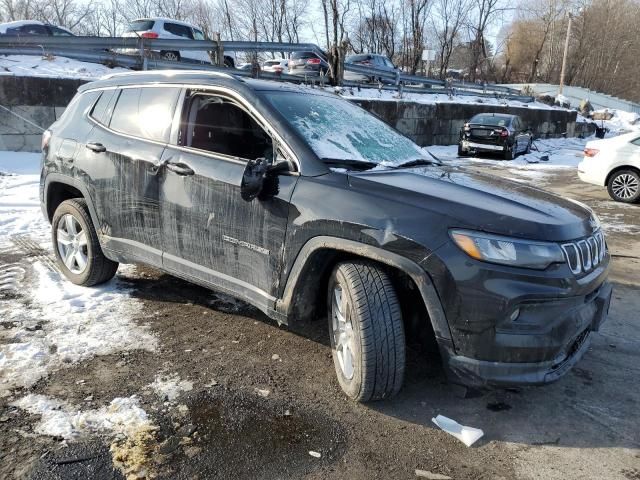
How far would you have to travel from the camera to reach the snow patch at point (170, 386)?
2.94 meters

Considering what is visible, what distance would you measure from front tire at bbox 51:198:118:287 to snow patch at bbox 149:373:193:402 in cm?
163

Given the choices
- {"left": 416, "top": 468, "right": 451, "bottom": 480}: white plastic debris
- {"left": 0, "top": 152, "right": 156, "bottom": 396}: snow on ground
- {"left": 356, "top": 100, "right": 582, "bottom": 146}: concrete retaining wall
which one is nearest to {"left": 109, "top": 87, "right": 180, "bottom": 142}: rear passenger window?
{"left": 0, "top": 152, "right": 156, "bottom": 396}: snow on ground

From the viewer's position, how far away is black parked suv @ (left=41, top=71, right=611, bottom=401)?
8.21ft

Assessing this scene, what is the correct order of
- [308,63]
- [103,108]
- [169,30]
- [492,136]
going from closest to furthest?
1. [103,108]
2. [492,136]
3. [169,30]
4. [308,63]

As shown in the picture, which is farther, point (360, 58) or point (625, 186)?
point (360, 58)

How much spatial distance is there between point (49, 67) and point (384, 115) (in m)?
10.3

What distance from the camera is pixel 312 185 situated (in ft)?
9.58

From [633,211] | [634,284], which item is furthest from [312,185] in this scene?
[633,211]

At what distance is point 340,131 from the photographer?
3.50 meters

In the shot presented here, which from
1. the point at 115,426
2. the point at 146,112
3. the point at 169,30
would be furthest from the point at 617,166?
the point at 169,30

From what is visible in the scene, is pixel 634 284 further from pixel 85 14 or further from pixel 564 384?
pixel 85 14

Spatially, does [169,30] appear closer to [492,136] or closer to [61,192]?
[492,136]

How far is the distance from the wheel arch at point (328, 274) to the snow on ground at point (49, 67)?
10.5m

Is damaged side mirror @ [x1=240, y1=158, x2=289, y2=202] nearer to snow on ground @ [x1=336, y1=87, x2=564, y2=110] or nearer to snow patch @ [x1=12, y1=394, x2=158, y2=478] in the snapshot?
snow patch @ [x1=12, y1=394, x2=158, y2=478]
